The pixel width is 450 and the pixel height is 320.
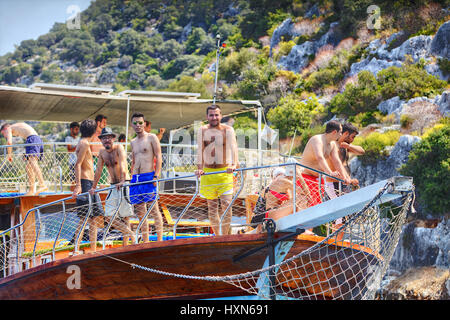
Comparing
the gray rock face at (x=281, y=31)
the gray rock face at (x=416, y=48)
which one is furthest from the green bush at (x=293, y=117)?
the gray rock face at (x=281, y=31)

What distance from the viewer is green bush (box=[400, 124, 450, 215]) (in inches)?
882

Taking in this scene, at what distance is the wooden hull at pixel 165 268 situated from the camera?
19.0 feet

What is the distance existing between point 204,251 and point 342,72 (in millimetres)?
33720

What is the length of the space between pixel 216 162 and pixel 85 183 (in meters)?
1.82

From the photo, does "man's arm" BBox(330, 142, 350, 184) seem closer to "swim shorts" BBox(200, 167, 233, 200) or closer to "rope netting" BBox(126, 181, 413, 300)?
"rope netting" BBox(126, 181, 413, 300)

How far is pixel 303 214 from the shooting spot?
18.0ft

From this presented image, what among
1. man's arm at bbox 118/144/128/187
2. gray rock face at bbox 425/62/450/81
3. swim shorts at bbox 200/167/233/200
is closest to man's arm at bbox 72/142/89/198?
man's arm at bbox 118/144/128/187

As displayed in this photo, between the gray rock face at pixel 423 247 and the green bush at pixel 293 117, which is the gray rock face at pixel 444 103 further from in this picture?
the green bush at pixel 293 117

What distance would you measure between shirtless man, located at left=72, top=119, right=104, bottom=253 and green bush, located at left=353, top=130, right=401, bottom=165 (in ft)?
67.3

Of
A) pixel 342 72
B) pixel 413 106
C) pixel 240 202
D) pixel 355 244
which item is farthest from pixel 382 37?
pixel 355 244

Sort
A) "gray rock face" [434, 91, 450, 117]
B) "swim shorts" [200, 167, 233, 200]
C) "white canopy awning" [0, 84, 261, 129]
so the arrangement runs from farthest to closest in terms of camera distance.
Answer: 1. "gray rock face" [434, 91, 450, 117]
2. "white canopy awning" [0, 84, 261, 129]
3. "swim shorts" [200, 167, 233, 200]

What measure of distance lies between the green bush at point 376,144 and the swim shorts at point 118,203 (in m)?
20.9

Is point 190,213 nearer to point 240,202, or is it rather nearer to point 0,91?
point 240,202
